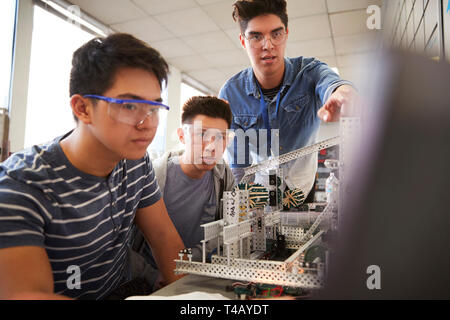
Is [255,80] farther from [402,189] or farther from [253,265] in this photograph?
[402,189]

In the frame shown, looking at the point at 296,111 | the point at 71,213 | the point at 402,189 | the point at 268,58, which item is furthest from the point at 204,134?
the point at 402,189

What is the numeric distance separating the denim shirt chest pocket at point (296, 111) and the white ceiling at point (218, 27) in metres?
1.76

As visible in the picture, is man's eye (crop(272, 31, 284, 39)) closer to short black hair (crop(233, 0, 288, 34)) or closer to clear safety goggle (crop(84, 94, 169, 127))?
short black hair (crop(233, 0, 288, 34))

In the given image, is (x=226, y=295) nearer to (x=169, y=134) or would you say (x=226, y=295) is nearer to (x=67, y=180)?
(x=67, y=180)

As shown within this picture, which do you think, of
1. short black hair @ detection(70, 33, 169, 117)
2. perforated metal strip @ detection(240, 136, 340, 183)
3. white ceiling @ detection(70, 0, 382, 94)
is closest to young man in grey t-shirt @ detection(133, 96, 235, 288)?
perforated metal strip @ detection(240, 136, 340, 183)

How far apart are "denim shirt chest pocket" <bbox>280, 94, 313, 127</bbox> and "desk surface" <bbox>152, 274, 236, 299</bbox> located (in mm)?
1503

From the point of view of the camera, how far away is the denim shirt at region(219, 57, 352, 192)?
240cm

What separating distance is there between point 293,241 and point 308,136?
46.3 inches

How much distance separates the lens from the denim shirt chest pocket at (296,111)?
7.89 feet

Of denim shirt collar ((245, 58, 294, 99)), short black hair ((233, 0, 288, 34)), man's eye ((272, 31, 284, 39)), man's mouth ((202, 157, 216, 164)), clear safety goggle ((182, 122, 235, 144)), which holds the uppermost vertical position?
short black hair ((233, 0, 288, 34))

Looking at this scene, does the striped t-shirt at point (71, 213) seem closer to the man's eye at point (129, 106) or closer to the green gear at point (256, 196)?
the man's eye at point (129, 106)

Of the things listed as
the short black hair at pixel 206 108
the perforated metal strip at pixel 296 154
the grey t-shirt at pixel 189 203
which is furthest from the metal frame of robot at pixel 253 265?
the short black hair at pixel 206 108

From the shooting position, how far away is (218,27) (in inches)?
195

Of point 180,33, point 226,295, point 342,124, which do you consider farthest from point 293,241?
point 180,33
